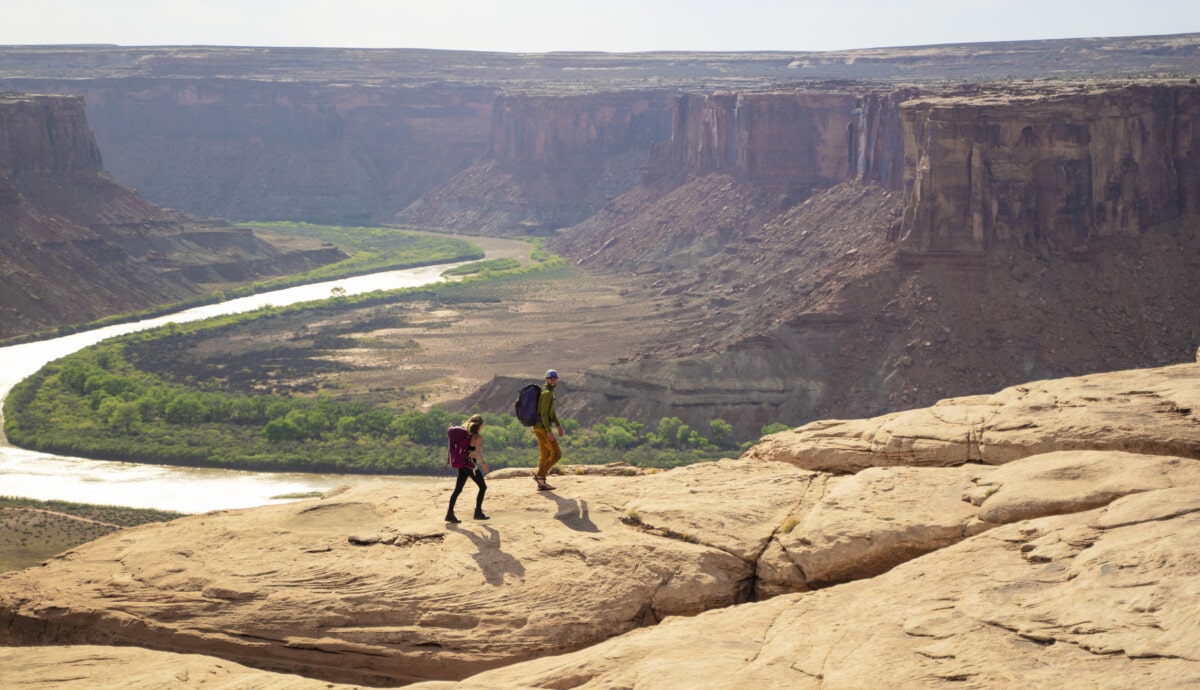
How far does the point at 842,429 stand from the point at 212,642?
1115 cm

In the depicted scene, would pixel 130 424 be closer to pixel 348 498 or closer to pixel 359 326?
pixel 359 326

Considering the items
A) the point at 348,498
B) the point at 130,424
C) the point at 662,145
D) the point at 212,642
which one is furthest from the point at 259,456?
the point at 662,145

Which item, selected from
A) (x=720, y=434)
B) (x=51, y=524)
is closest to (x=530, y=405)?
(x=51, y=524)

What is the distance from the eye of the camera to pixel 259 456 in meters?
68.2

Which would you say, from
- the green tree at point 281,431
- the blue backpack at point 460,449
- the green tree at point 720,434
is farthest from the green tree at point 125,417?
the blue backpack at point 460,449

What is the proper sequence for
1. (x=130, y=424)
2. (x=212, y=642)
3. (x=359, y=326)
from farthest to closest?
(x=359, y=326) → (x=130, y=424) → (x=212, y=642)

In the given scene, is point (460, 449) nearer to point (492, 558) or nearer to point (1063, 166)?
point (492, 558)

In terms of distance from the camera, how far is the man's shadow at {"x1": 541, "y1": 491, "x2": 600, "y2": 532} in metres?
23.1

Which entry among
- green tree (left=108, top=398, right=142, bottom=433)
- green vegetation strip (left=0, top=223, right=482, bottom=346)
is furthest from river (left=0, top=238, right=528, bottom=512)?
green vegetation strip (left=0, top=223, right=482, bottom=346)

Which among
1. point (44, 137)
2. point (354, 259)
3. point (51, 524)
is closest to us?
point (51, 524)

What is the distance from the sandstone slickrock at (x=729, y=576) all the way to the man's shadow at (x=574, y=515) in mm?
50

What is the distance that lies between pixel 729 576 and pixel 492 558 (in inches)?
139

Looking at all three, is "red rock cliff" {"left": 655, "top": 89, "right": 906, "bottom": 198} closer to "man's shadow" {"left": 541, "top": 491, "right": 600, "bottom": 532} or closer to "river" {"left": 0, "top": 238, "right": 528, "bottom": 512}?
"river" {"left": 0, "top": 238, "right": 528, "bottom": 512}

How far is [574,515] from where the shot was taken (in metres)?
→ 23.7
